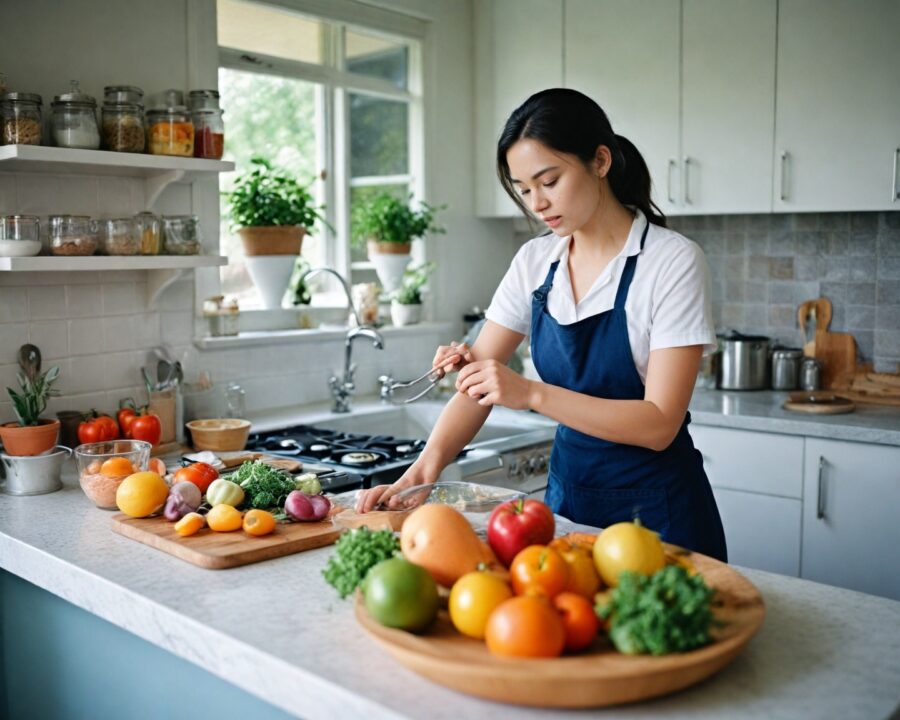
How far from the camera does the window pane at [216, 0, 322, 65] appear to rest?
3408 mm

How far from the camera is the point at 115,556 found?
5.95 ft

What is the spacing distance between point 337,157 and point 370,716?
2973 millimetres

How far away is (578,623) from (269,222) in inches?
97.4

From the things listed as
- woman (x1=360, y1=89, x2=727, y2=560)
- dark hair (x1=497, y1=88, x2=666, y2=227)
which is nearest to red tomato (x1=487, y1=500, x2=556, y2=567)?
woman (x1=360, y1=89, x2=727, y2=560)

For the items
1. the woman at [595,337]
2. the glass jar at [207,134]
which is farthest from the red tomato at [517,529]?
the glass jar at [207,134]

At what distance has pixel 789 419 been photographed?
3.24 meters

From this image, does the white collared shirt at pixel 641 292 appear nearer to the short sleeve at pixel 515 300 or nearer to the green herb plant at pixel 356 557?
the short sleeve at pixel 515 300

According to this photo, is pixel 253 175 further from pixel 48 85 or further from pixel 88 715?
pixel 88 715

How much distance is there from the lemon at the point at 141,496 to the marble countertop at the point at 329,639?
0.08 meters

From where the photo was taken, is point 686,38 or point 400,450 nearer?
point 400,450

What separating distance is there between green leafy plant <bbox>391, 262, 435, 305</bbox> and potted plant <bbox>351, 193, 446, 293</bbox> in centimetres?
4

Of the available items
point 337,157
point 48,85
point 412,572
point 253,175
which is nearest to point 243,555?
point 412,572

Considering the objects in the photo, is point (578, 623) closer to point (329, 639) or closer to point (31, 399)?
point (329, 639)

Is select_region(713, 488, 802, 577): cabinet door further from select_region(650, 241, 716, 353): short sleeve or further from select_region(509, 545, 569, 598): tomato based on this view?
select_region(509, 545, 569, 598): tomato
